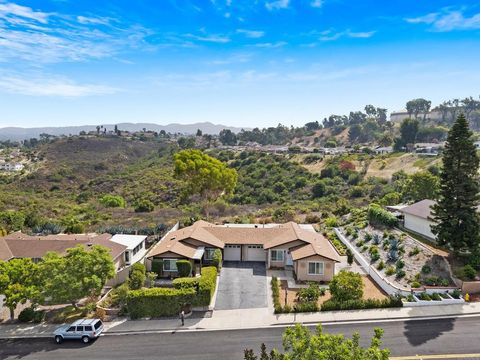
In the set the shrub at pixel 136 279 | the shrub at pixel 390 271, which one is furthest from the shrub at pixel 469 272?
the shrub at pixel 136 279

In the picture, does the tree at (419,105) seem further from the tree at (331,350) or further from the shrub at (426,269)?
the tree at (331,350)

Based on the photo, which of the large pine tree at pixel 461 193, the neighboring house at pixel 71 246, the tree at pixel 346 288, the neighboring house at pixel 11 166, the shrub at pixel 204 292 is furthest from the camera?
the neighboring house at pixel 11 166

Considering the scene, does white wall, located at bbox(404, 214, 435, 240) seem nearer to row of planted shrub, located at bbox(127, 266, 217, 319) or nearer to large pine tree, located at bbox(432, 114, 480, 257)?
large pine tree, located at bbox(432, 114, 480, 257)

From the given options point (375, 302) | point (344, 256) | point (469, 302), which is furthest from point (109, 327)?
point (469, 302)

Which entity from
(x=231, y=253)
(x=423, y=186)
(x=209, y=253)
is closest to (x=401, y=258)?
(x=231, y=253)

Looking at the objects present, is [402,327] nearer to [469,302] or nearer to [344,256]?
[469,302]

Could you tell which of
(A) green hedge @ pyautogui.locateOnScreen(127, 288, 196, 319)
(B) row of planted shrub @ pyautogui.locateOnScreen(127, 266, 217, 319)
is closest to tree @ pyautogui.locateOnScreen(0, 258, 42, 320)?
(A) green hedge @ pyautogui.locateOnScreen(127, 288, 196, 319)
